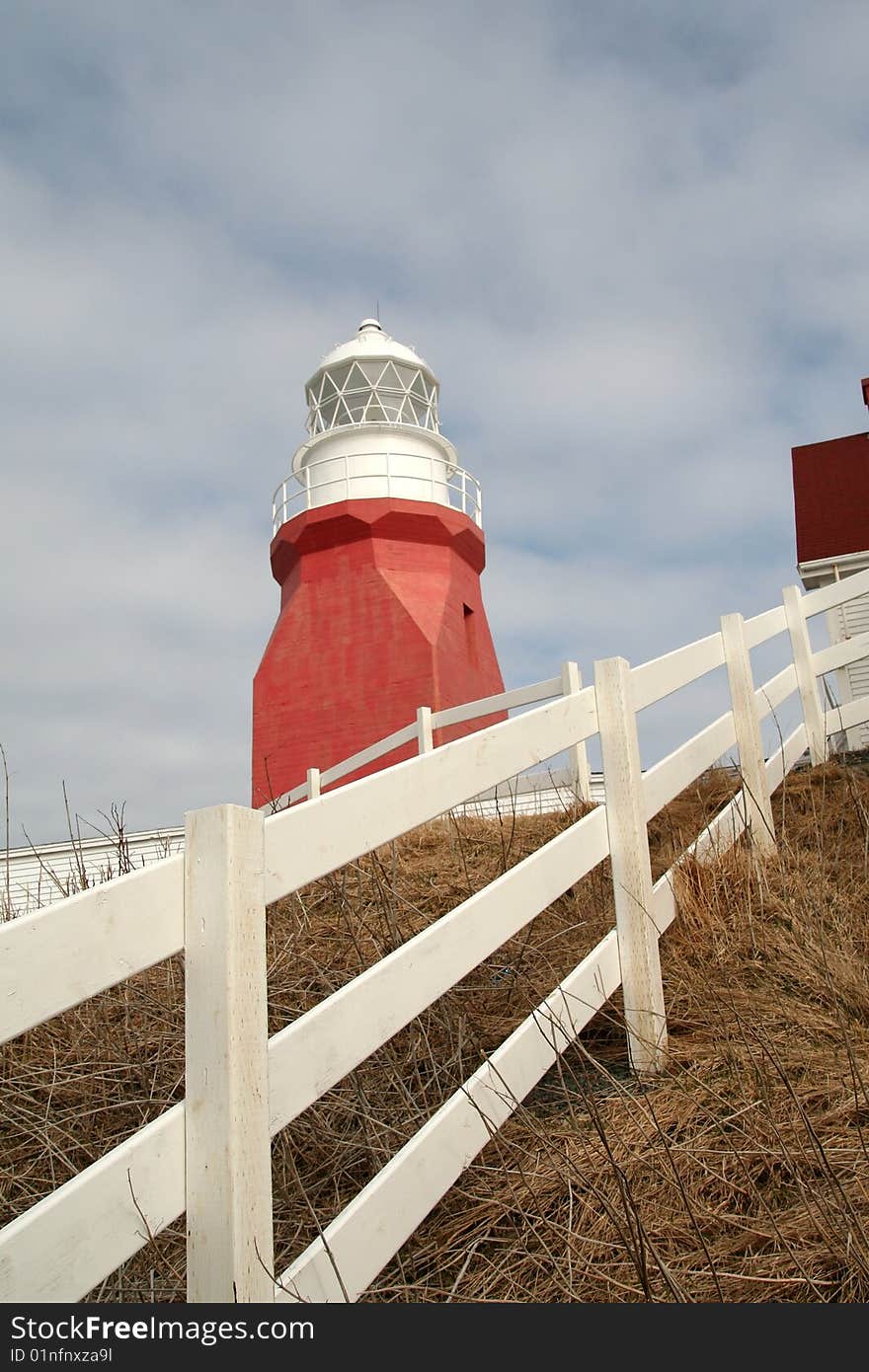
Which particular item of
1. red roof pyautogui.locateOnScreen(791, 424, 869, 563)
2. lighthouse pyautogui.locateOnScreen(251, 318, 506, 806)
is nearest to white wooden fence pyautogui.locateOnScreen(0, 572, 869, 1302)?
lighthouse pyautogui.locateOnScreen(251, 318, 506, 806)

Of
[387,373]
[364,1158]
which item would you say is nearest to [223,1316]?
[364,1158]

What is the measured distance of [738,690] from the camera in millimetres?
5547

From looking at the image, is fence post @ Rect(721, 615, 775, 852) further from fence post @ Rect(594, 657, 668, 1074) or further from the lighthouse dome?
the lighthouse dome

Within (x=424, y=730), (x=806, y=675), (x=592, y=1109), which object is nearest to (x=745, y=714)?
(x=806, y=675)

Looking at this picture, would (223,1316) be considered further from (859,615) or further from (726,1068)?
(859,615)

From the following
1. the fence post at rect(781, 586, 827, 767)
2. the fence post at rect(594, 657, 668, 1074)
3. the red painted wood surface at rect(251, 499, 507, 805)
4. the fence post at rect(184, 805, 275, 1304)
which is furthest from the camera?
the red painted wood surface at rect(251, 499, 507, 805)

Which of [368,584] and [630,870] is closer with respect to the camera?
[630,870]

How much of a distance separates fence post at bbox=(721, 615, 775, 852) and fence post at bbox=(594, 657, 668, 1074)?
1.60 m

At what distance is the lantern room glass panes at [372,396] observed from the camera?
18.7 metres

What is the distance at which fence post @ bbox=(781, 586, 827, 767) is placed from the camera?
23.2 feet

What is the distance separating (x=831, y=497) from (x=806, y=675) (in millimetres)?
10381

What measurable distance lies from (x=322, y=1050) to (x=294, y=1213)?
0.72 meters

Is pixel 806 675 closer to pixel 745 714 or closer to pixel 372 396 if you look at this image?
pixel 745 714

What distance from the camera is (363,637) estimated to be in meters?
15.8
